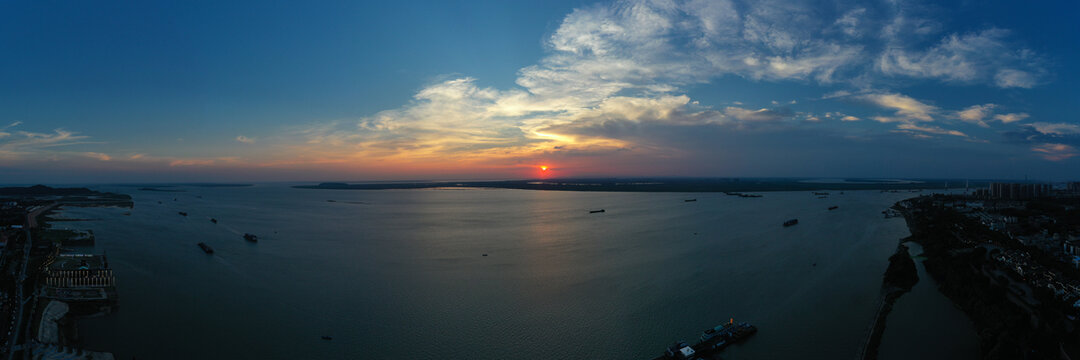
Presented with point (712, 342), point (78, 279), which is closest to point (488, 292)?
point (712, 342)

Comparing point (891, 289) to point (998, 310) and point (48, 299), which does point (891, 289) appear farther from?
point (48, 299)

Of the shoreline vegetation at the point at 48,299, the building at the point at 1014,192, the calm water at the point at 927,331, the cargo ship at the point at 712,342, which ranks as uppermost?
the building at the point at 1014,192

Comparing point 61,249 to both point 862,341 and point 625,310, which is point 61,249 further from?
point 862,341

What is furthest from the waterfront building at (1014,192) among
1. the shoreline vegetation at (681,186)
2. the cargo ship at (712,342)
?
the cargo ship at (712,342)

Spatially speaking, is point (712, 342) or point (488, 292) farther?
point (488, 292)

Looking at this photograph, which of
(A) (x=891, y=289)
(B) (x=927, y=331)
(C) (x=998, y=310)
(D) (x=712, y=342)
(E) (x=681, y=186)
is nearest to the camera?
(D) (x=712, y=342)

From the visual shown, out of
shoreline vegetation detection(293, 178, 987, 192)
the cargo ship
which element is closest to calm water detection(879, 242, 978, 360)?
the cargo ship

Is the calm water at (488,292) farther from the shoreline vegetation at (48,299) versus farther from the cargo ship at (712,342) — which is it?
the shoreline vegetation at (48,299)
